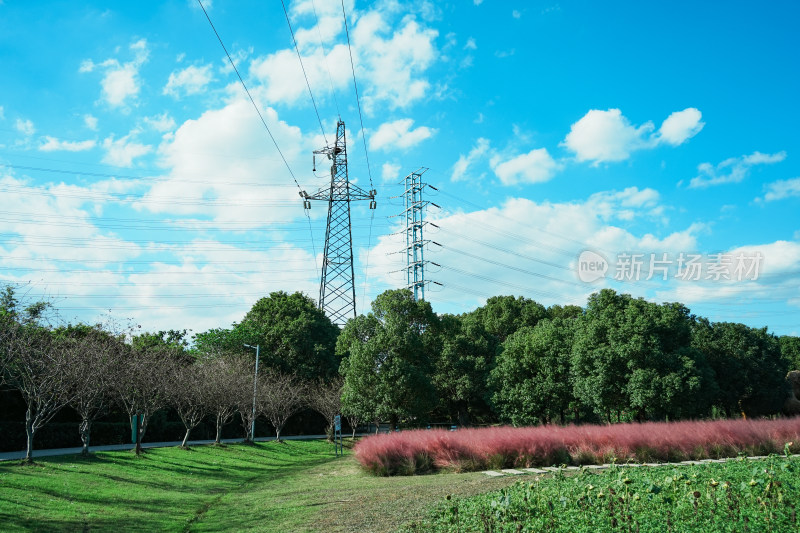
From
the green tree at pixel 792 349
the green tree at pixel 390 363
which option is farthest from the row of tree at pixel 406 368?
the green tree at pixel 792 349

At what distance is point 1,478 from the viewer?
1165 centimetres

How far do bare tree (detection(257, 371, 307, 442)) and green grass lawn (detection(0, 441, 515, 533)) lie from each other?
14.3 meters

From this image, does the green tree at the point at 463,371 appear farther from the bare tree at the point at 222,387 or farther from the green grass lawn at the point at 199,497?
the green grass lawn at the point at 199,497

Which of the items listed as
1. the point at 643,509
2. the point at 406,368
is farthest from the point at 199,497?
the point at 406,368

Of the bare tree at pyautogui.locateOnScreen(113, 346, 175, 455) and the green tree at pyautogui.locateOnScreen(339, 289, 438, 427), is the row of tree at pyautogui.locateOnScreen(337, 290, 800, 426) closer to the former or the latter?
the green tree at pyautogui.locateOnScreen(339, 289, 438, 427)

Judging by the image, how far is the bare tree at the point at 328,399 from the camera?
35.8 metres

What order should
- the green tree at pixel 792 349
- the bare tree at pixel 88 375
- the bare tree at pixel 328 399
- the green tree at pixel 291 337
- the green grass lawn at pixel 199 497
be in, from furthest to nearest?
the green tree at pixel 792 349, the green tree at pixel 291 337, the bare tree at pixel 328 399, the bare tree at pixel 88 375, the green grass lawn at pixel 199 497

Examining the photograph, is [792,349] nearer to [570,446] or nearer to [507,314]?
[507,314]

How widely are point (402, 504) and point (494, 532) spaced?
125 inches

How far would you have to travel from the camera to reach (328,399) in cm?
3550

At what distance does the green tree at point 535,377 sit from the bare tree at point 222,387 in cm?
1499

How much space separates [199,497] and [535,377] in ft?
72.3

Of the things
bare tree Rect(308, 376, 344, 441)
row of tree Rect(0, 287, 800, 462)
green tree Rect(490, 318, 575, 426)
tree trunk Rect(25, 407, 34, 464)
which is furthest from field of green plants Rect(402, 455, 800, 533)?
bare tree Rect(308, 376, 344, 441)

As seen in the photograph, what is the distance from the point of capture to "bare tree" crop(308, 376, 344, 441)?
117 ft
